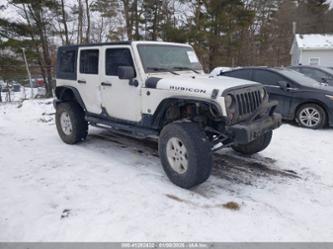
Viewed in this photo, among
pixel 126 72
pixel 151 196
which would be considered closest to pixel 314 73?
pixel 126 72

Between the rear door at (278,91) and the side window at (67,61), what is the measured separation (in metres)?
4.77

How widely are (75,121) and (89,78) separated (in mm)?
936

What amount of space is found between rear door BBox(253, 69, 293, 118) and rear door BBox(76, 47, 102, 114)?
4.47 m

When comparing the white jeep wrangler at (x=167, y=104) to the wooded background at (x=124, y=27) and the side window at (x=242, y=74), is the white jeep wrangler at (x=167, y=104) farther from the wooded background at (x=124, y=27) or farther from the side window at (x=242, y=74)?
the wooded background at (x=124, y=27)

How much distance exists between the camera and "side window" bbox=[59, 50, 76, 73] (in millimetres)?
5598

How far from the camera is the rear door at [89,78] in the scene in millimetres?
5078

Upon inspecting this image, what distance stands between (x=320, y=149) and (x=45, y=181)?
4.82 metres

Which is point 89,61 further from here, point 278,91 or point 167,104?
point 278,91

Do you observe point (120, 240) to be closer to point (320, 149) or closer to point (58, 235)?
point (58, 235)

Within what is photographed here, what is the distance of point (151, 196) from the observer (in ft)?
11.7

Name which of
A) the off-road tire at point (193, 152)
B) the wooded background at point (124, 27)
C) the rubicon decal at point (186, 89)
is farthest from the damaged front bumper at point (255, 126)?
the wooded background at point (124, 27)

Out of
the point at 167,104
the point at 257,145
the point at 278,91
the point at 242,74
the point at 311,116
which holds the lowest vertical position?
the point at 257,145

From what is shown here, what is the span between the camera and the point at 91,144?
19.0 ft

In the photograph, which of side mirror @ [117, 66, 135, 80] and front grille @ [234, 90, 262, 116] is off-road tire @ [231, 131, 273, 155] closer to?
front grille @ [234, 90, 262, 116]
